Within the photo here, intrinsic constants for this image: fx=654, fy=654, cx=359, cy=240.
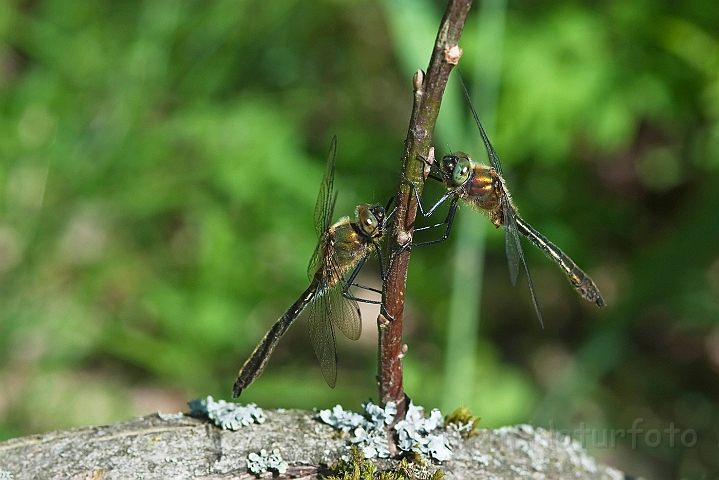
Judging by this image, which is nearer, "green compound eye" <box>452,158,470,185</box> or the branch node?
the branch node

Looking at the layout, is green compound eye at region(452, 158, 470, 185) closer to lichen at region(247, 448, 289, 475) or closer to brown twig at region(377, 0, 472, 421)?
brown twig at region(377, 0, 472, 421)

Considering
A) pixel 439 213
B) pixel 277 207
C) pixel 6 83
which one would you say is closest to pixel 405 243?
pixel 439 213

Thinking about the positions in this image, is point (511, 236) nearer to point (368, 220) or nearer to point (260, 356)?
point (368, 220)

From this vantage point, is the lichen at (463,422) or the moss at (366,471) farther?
the lichen at (463,422)

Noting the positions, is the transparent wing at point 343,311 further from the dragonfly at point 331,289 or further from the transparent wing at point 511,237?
the transparent wing at point 511,237

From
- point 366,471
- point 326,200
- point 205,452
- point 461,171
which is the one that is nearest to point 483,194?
point 461,171

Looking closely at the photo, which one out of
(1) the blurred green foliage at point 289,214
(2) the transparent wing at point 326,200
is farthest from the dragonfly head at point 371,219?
(1) the blurred green foliage at point 289,214

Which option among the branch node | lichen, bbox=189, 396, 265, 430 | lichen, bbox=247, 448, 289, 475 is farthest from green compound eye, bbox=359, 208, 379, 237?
the branch node
